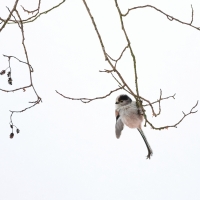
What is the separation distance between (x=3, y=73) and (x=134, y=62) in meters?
1.34

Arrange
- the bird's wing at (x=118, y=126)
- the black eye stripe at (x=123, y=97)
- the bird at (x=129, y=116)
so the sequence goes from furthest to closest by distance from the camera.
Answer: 1. the black eye stripe at (x=123, y=97)
2. the bird at (x=129, y=116)
3. the bird's wing at (x=118, y=126)

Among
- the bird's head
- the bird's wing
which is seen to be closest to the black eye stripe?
the bird's head

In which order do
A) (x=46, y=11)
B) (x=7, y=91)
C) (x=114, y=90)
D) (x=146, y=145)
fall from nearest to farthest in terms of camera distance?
(x=114, y=90), (x=46, y=11), (x=7, y=91), (x=146, y=145)

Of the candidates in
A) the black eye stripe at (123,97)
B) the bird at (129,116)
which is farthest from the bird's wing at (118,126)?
the black eye stripe at (123,97)

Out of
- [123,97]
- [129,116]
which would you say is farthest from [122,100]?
[129,116]

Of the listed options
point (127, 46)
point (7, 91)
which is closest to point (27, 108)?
point (7, 91)

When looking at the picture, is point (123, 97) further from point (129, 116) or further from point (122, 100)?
point (129, 116)

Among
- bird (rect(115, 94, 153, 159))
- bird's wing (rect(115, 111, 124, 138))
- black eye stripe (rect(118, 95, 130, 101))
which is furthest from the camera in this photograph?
black eye stripe (rect(118, 95, 130, 101))

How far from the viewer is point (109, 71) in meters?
2.18

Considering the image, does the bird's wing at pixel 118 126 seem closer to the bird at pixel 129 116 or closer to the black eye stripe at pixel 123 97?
the bird at pixel 129 116

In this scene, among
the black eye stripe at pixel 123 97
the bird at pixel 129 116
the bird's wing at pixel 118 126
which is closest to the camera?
the bird's wing at pixel 118 126

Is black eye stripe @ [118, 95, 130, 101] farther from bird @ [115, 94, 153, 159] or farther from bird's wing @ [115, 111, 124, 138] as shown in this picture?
bird's wing @ [115, 111, 124, 138]

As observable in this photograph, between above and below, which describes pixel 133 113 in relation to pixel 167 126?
above

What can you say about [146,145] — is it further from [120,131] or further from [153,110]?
[153,110]
